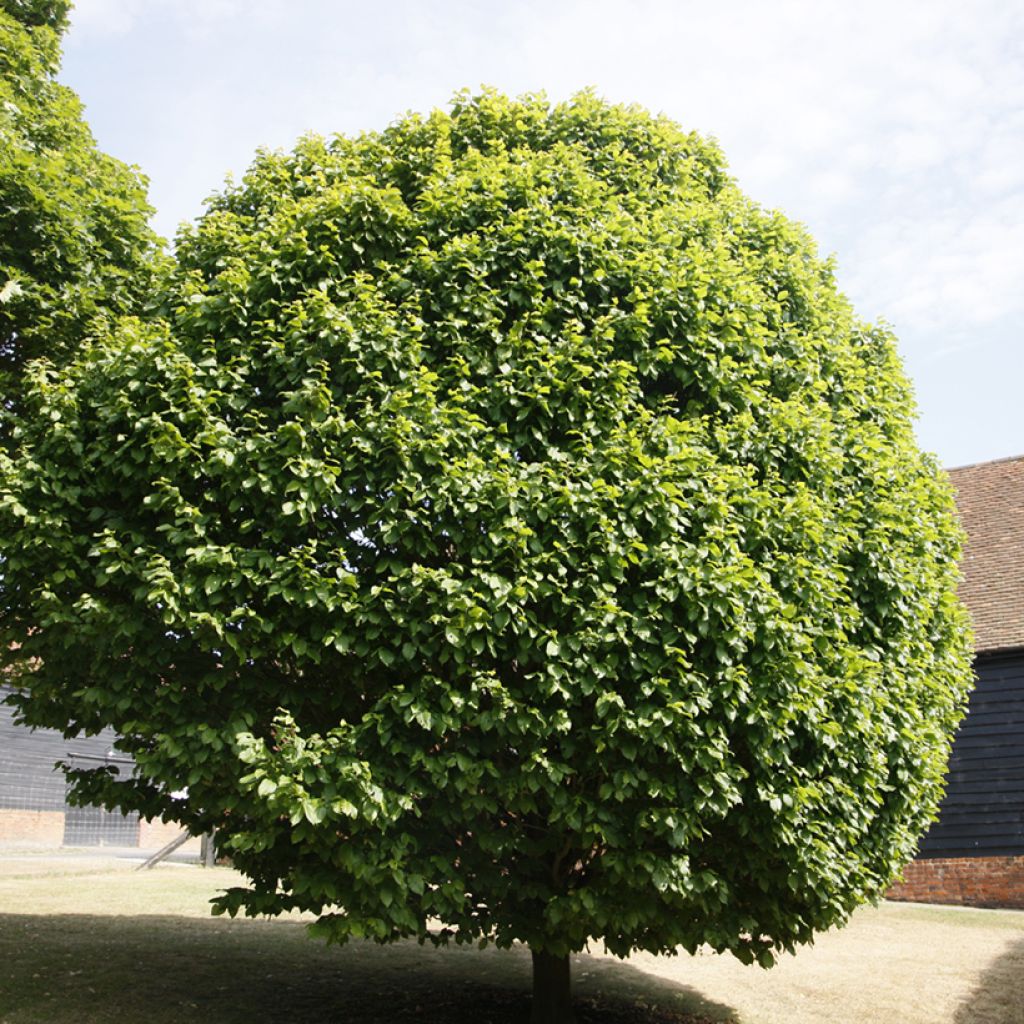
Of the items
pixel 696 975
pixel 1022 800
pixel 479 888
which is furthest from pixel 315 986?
pixel 1022 800

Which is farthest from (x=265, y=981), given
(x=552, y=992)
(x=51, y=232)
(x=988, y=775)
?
(x=988, y=775)

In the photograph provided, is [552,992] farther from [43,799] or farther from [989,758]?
[43,799]

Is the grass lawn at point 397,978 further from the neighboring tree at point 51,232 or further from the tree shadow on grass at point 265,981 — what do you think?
the neighboring tree at point 51,232

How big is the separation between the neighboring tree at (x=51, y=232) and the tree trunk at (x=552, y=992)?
7.60 metres

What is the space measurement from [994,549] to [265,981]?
18377 mm

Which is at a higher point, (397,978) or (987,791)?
(987,791)

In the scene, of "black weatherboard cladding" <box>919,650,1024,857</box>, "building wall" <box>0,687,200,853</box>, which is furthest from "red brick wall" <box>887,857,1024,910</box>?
"building wall" <box>0,687,200,853</box>

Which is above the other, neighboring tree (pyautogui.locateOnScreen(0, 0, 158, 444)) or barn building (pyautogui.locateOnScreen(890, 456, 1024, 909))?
neighboring tree (pyautogui.locateOnScreen(0, 0, 158, 444))

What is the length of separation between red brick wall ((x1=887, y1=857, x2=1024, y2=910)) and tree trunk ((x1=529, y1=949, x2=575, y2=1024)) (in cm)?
1240

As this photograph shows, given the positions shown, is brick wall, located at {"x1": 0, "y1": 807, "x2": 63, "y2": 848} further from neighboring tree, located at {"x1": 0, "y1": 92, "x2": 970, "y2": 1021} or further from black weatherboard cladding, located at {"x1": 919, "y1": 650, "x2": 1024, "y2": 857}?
black weatherboard cladding, located at {"x1": 919, "y1": 650, "x2": 1024, "y2": 857}

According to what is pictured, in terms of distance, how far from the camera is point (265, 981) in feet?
34.2

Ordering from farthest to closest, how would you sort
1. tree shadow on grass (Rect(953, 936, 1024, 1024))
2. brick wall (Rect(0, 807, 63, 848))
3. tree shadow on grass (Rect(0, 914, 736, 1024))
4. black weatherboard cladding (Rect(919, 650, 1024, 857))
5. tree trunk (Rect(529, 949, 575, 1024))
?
1. brick wall (Rect(0, 807, 63, 848))
2. black weatherboard cladding (Rect(919, 650, 1024, 857))
3. tree shadow on grass (Rect(953, 936, 1024, 1024))
4. tree trunk (Rect(529, 949, 575, 1024))
5. tree shadow on grass (Rect(0, 914, 736, 1024))

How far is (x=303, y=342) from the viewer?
7809 millimetres

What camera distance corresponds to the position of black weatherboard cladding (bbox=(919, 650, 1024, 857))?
19.0 meters
